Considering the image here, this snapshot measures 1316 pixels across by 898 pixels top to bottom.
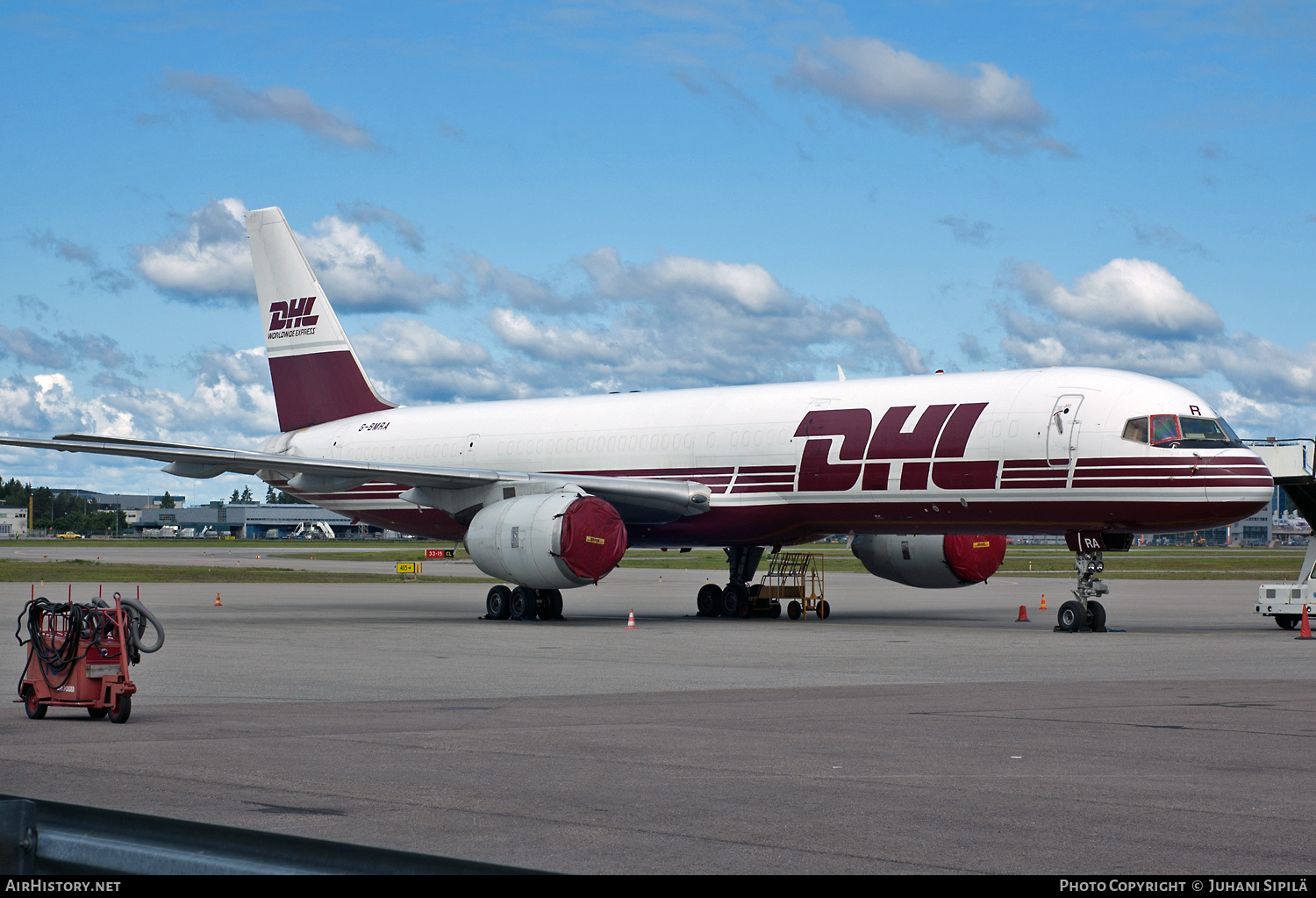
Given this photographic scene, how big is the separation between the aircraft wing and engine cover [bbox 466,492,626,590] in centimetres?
121

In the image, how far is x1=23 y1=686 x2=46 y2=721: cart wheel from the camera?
41.9ft

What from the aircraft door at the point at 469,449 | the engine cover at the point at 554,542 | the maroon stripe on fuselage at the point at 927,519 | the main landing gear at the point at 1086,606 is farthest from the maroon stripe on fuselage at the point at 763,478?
the aircraft door at the point at 469,449

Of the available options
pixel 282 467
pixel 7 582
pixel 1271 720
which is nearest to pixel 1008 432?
pixel 1271 720

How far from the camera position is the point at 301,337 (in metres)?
36.8

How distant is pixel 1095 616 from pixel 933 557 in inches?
230

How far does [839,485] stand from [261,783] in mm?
18319

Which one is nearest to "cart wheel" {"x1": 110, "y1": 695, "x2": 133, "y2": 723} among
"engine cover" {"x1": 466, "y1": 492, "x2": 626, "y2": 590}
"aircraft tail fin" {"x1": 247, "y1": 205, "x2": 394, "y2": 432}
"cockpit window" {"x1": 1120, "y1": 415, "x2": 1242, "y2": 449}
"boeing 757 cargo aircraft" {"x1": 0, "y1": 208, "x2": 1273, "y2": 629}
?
"boeing 757 cargo aircraft" {"x1": 0, "y1": 208, "x2": 1273, "y2": 629}

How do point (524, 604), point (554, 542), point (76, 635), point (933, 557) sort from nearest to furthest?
1. point (76, 635)
2. point (554, 542)
3. point (524, 604)
4. point (933, 557)

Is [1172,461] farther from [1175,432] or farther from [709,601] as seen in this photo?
[709,601]

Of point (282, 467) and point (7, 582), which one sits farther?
point (7, 582)

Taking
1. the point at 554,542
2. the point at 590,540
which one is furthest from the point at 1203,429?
the point at 554,542

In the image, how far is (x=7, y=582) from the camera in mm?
43188

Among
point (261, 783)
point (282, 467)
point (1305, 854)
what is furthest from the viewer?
point (282, 467)

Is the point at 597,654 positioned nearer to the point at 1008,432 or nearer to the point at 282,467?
the point at 1008,432
